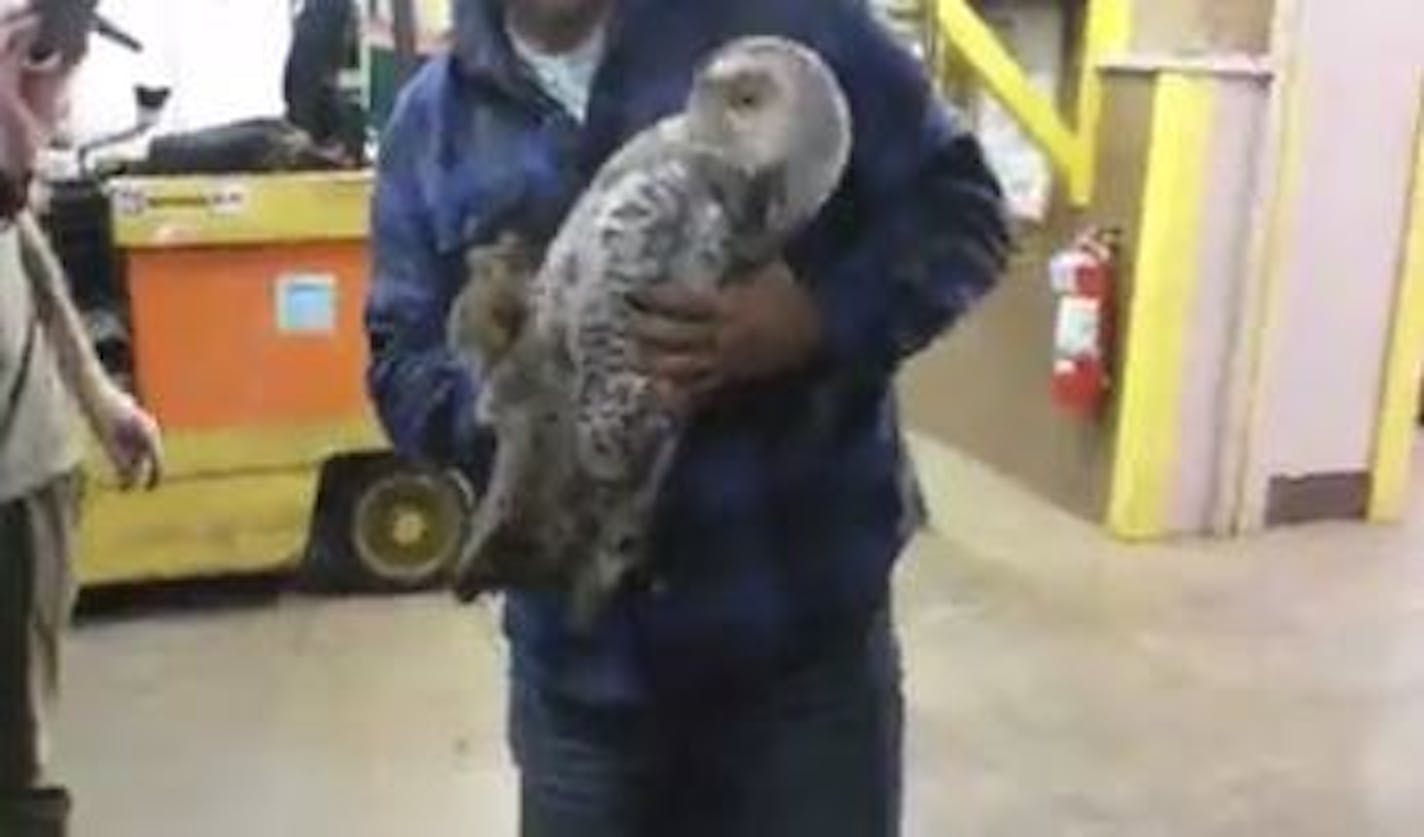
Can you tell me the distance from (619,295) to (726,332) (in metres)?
0.06

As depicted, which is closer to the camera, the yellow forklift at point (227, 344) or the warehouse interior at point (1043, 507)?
the warehouse interior at point (1043, 507)

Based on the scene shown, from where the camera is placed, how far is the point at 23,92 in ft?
5.24

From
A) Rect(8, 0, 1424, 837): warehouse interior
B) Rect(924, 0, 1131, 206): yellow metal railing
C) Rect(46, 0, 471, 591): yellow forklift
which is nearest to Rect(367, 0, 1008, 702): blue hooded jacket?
Rect(8, 0, 1424, 837): warehouse interior

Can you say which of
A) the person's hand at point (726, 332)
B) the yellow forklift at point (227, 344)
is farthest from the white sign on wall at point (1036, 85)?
the person's hand at point (726, 332)

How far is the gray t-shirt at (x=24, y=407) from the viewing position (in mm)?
1896

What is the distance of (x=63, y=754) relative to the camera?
3084 millimetres

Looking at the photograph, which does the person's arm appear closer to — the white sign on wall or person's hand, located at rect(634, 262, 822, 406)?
person's hand, located at rect(634, 262, 822, 406)

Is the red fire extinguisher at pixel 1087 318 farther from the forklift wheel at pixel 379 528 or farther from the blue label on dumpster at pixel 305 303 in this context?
the blue label on dumpster at pixel 305 303

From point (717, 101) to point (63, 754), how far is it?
2356 millimetres

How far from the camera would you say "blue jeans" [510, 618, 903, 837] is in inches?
49.9

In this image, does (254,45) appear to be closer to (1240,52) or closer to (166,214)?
(166,214)

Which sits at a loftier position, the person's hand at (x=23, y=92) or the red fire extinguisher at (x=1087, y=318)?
the person's hand at (x=23, y=92)

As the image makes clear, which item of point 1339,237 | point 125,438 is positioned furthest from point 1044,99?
point 125,438

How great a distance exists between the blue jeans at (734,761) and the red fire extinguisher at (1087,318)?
2.97 m
